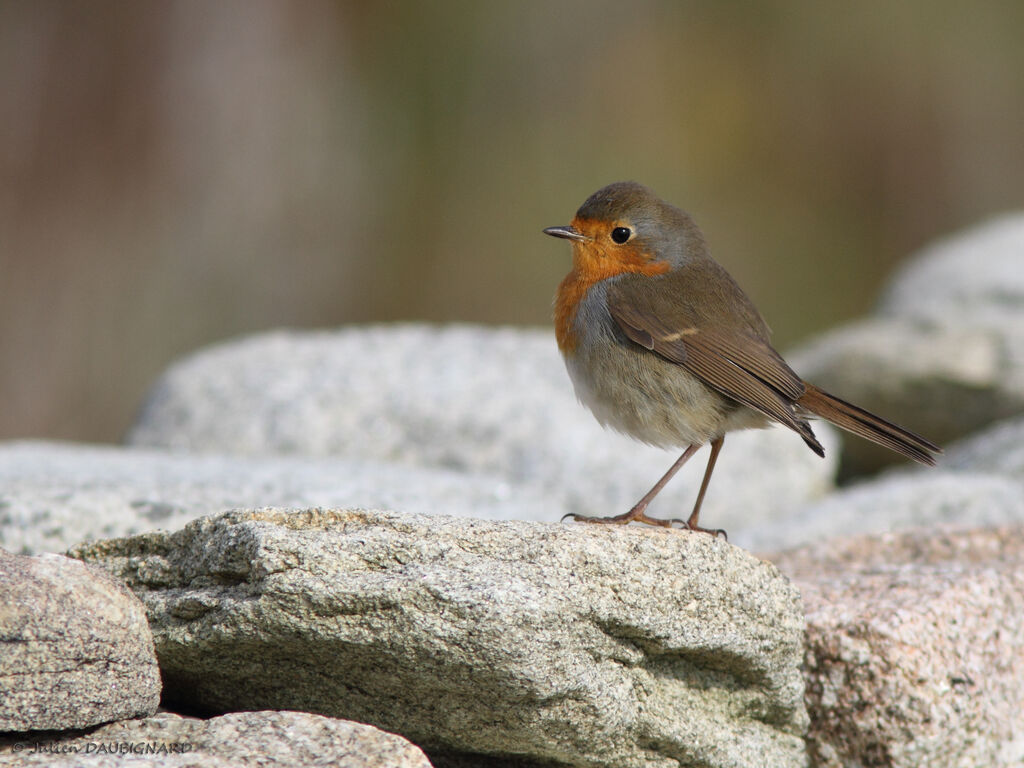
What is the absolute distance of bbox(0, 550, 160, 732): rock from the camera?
244 centimetres

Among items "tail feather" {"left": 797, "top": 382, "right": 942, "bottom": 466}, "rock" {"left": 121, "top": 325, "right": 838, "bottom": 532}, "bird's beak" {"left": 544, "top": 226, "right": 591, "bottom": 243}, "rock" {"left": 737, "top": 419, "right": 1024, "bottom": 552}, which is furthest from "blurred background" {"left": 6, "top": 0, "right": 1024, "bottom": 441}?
"tail feather" {"left": 797, "top": 382, "right": 942, "bottom": 466}

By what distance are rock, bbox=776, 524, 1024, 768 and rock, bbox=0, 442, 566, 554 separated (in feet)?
4.88

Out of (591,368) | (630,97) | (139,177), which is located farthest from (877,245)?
(591,368)

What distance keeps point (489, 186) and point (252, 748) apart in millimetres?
11022

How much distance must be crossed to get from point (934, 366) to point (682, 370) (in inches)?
122

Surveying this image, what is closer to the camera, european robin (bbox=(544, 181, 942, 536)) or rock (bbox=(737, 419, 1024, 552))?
european robin (bbox=(544, 181, 942, 536))

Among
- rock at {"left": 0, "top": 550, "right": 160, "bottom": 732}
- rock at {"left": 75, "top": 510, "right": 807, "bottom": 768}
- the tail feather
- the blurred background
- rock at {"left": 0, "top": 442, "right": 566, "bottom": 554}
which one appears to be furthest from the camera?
the blurred background

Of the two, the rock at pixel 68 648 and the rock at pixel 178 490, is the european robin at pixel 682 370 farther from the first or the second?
the rock at pixel 68 648

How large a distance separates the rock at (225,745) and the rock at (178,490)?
1.03m

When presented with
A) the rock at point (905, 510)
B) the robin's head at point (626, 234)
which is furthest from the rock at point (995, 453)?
the robin's head at point (626, 234)

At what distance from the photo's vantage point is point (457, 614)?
2.62 meters

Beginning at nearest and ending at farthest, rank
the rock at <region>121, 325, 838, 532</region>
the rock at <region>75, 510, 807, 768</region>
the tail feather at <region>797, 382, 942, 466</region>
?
the rock at <region>75, 510, 807, 768</region>, the tail feather at <region>797, 382, 942, 466</region>, the rock at <region>121, 325, 838, 532</region>

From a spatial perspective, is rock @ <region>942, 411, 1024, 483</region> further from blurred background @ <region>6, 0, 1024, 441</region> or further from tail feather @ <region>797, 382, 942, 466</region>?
blurred background @ <region>6, 0, 1024, 441</region>

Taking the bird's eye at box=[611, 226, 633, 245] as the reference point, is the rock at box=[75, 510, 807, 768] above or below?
below
